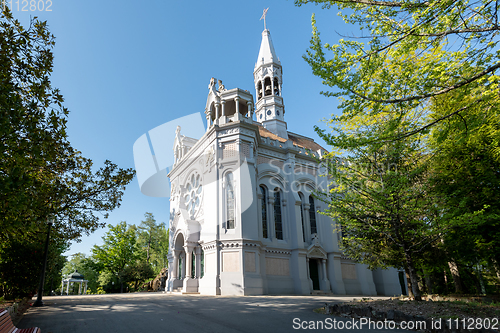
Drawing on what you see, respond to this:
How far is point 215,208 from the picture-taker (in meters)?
19.7

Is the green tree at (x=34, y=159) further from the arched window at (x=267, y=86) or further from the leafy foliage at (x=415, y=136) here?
the arched window at (x=267, y=86)

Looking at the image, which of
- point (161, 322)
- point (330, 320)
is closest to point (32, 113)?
point (161, 322)

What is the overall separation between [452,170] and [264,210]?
12.6m

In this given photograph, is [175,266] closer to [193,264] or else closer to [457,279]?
[193,264]

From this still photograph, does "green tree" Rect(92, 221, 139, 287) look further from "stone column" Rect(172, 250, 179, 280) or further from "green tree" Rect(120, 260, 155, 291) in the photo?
"stone column" Rect(172, 250, 179, 280)

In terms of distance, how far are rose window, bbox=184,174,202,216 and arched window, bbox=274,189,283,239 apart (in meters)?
6.36

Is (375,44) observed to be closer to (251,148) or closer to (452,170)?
(452,170)

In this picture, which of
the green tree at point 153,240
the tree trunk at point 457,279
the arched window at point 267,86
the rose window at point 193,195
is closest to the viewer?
the tree trunk at point 457,279

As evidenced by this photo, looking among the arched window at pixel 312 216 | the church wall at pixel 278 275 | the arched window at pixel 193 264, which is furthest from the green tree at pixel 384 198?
the arched window at pixel 193 264

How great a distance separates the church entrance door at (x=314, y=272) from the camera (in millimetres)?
22017

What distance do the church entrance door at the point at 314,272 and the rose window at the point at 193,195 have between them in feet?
33.5

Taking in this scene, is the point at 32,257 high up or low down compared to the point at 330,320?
up

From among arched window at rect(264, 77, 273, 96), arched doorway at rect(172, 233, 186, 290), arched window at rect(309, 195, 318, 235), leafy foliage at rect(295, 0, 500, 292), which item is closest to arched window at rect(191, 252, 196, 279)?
arched doorway at rect(172, 233, 186, 290)

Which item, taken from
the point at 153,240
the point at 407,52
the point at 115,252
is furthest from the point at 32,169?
the point at 153,240
